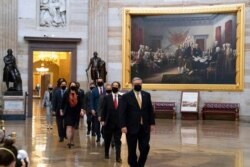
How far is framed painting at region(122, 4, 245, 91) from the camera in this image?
79.6 feet

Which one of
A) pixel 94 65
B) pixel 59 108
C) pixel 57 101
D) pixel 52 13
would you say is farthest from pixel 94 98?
pixel 52 13

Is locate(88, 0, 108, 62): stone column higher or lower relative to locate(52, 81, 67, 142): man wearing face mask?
higher

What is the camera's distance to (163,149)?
12.4m

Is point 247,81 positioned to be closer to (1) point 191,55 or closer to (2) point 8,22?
(1) point 191,55

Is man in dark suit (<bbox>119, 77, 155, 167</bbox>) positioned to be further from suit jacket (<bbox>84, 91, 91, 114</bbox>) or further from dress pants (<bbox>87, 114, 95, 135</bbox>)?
dress pants (<bbox>87, 114, 95, 135</bbox>)

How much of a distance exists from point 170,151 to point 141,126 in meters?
3.56

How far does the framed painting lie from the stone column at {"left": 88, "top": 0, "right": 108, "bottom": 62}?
98 cm

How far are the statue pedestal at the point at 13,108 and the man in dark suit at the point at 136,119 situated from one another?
13.8 meters

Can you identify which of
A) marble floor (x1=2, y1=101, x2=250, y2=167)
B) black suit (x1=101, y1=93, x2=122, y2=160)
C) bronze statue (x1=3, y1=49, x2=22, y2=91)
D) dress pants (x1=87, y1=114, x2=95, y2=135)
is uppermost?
bronze statue (x1=3, y1=49, x2=22, y2=91)

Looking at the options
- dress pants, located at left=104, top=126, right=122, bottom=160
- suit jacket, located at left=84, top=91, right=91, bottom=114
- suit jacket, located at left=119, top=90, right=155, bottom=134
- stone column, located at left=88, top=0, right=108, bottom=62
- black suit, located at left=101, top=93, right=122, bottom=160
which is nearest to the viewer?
suit jacket, located at left=119, top=90, right=155, bottom=134

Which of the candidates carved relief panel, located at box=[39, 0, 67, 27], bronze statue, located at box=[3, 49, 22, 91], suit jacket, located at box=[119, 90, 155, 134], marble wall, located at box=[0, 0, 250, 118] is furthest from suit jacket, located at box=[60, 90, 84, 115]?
carved relief panel, located at box=[39, 0, 67, 27]

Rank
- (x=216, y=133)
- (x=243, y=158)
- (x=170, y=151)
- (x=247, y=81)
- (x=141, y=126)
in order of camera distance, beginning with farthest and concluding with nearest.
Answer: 1. (x=247, y=81)
2. (x=216, y=133)
3. (x=170, y=151)
4. (x=243, y=158)
5. (x=141, y=126)

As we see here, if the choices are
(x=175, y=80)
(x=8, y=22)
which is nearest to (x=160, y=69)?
(x=175, y=80)

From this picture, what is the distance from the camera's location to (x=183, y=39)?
2530cm
